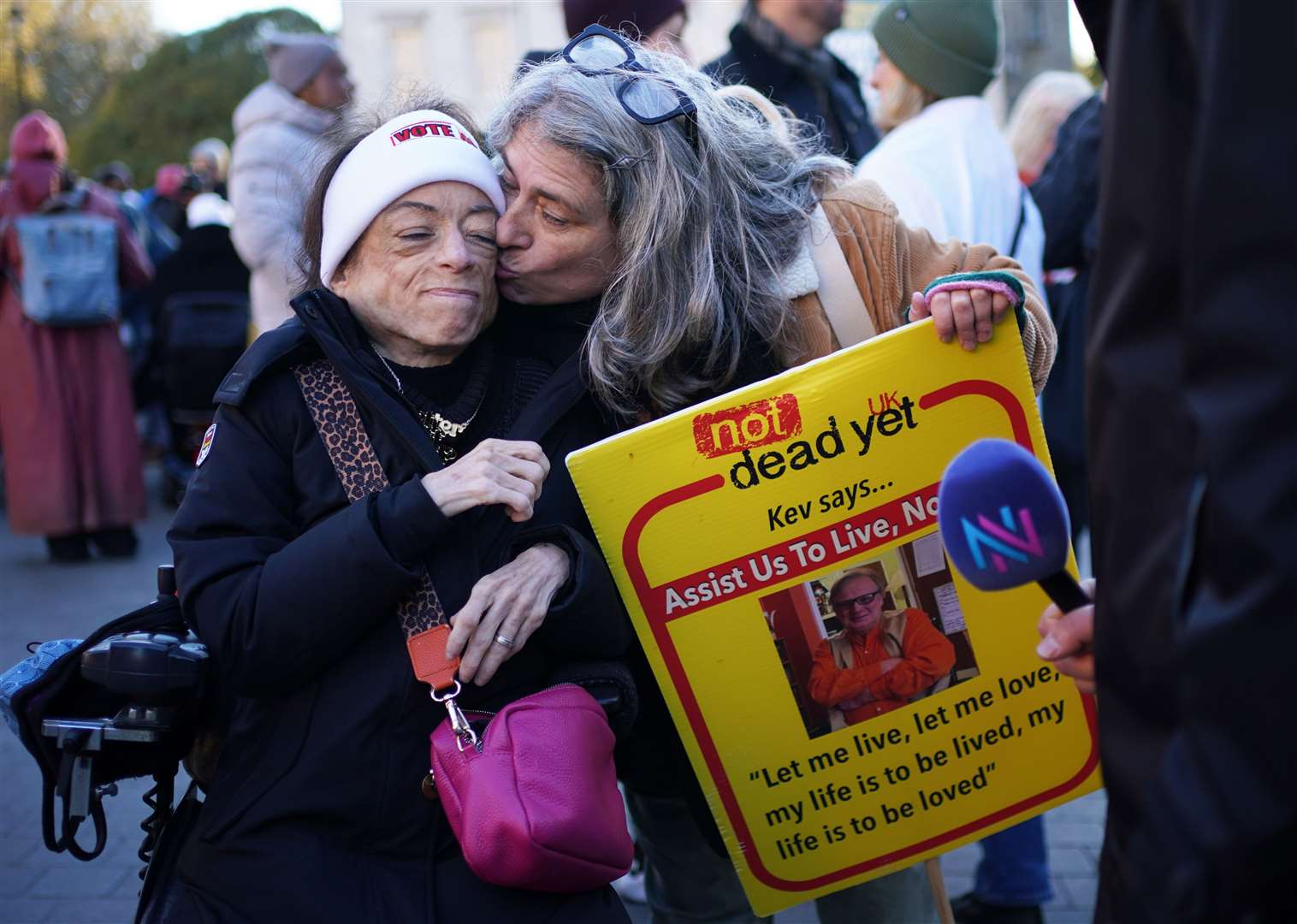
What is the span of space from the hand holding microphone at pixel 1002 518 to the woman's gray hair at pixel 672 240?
1.00 metres

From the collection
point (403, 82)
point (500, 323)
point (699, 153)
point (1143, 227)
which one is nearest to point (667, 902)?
point (500, 323)

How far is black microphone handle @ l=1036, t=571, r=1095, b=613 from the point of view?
4.72 ft

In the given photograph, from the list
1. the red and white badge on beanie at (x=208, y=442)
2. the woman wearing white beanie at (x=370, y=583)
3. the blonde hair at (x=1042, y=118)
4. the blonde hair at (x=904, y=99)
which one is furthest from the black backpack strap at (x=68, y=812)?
the blonde hair at (x=1042, y=118)

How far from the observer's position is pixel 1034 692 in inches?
90.2

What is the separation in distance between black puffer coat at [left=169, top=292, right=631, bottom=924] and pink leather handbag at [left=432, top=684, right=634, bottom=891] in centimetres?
11

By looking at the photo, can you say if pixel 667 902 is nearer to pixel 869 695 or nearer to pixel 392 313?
pixel 869 695

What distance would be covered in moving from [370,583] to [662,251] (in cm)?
82

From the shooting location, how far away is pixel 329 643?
6.54 ft

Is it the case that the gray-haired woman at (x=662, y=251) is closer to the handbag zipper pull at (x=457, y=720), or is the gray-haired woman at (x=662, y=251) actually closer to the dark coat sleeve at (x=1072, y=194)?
the handbag zipper pull at (x=457, y=720)

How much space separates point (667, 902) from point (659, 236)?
133 centimetres

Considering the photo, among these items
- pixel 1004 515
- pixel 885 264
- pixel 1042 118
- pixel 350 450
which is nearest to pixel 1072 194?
pixel 1042 118

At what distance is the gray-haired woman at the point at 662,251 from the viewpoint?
92.7 inches

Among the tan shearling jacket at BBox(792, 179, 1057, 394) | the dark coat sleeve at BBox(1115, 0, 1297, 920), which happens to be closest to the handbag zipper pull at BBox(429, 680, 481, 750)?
the tan shearling jacket at BBox(792, 179, 1057, 394)

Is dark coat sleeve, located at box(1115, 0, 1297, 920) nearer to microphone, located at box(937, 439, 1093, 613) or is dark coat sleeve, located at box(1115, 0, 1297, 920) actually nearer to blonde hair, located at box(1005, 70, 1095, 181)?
microphone, located at box(937, 439, 1093, 613)
